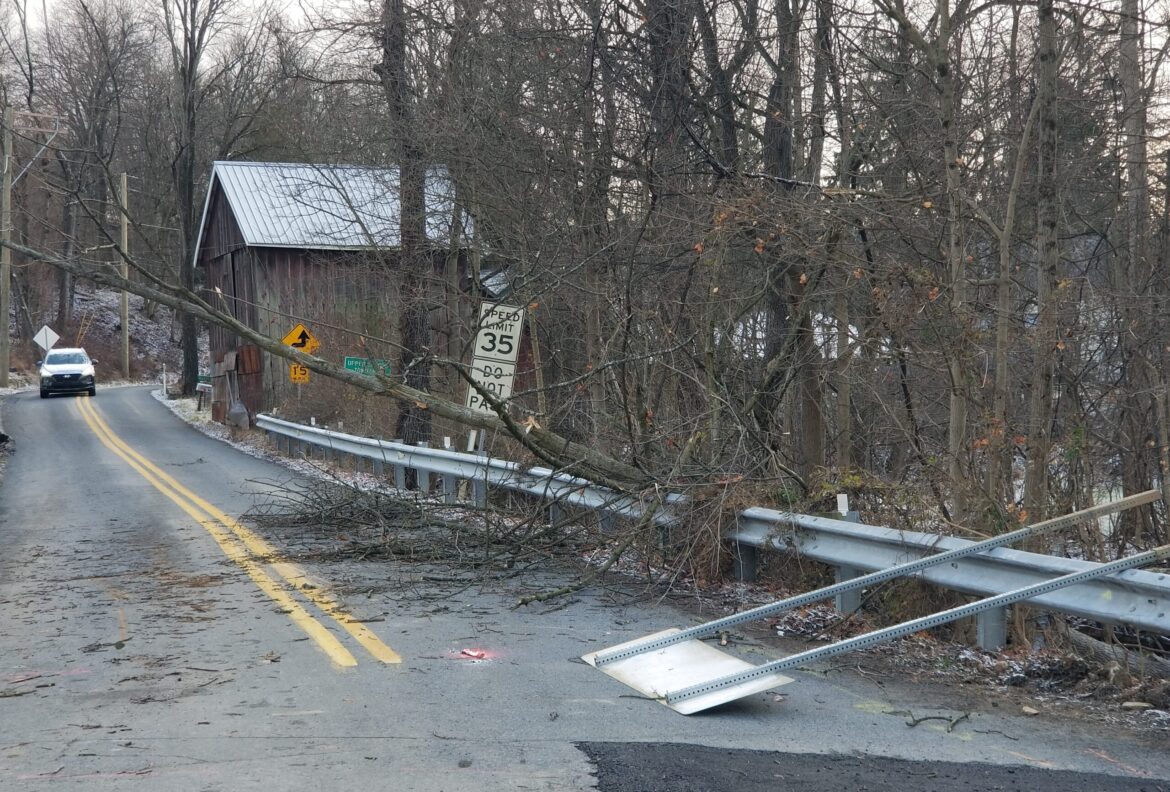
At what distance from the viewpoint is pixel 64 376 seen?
45.0 metres

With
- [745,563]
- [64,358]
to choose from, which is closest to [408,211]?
[745,563]

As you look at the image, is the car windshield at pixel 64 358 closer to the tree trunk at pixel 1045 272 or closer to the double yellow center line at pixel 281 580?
the double yellow center line at pixel 281 580

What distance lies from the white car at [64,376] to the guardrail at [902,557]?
1474 inches

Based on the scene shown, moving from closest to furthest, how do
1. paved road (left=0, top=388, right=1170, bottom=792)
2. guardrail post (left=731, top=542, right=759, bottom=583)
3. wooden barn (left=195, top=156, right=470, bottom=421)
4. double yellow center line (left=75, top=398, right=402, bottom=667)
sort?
paved road (left=0, top=388, right=1170, bottom=792) → double yellow center line (left=75, top=398, right=402, bottom=667) → guardrail post (left=731, top=542, right=759, bottom=583) → wooden barn (left=195, top=156, right=470, bottom=421)

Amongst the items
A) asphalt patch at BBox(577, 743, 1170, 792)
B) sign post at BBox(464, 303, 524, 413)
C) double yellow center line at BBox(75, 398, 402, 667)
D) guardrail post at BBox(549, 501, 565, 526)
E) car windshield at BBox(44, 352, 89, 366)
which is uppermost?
sign post at BBox(464, 303, 524, 413)

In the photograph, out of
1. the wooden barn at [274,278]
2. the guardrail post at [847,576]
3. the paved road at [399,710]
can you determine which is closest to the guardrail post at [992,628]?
the paved road at [399,710]

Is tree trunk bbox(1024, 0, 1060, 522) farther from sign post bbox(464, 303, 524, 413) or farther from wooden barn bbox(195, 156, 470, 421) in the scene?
wooden barn bbox(195, 156, 470, 421)

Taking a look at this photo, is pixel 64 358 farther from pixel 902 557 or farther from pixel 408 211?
pixel 902 557

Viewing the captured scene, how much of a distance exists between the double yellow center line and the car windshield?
3110 centimetres

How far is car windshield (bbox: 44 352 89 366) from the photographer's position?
150 ft

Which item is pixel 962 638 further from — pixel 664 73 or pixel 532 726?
pixel 664 73

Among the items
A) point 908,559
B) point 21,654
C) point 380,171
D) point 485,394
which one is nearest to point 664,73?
point 485,394

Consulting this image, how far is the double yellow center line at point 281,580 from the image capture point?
6992mm

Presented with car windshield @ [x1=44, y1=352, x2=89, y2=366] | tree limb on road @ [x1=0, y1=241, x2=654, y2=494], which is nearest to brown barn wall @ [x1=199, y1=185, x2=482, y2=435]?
car windshield @ [x1=44, y1=352, x2=89, y2=366]
